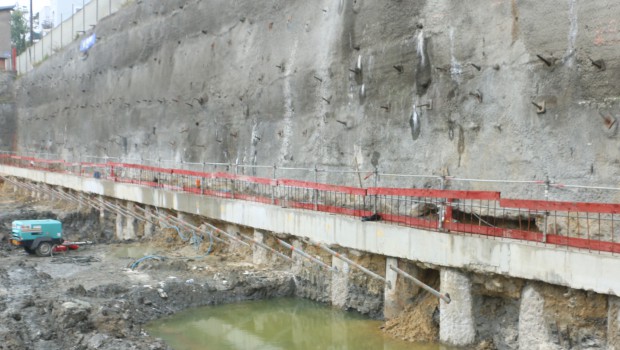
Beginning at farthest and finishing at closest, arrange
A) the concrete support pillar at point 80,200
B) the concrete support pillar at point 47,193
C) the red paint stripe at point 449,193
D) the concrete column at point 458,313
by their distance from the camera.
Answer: the concrete support pillar at point 47,193
the concrete support pillar at point 80,200
the concrete column at point 458,313
the red paint stripe at point 449,193

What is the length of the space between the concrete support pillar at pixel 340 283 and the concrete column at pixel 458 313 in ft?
9.23

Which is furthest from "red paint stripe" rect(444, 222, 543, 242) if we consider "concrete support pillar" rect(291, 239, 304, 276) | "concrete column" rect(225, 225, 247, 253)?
"concrete column" rect(225, 225, 247, 253)

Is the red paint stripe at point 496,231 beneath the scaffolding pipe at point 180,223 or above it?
above

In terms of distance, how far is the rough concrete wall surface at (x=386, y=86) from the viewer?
10211 millimetres

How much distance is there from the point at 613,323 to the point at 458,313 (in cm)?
247

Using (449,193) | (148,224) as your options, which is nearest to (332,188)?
(449,193)

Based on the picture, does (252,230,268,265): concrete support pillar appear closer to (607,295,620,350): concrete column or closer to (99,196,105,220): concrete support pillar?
(607,295,620,350): concrete column

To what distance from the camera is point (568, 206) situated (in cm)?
874

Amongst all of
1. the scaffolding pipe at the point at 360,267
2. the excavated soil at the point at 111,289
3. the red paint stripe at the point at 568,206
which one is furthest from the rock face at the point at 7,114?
the red paint stripe at the point at 568,206

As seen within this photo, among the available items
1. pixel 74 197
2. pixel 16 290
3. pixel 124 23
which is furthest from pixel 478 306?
pixel 124 23

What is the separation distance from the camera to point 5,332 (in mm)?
9773

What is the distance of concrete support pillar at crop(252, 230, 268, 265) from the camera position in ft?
50.4

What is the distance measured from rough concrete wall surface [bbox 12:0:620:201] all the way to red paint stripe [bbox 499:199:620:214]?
1.30m

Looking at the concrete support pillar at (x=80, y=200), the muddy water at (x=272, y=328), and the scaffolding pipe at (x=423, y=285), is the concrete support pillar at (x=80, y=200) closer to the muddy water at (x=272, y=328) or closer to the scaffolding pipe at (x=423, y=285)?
the muddy water at (x=272, y=328)
